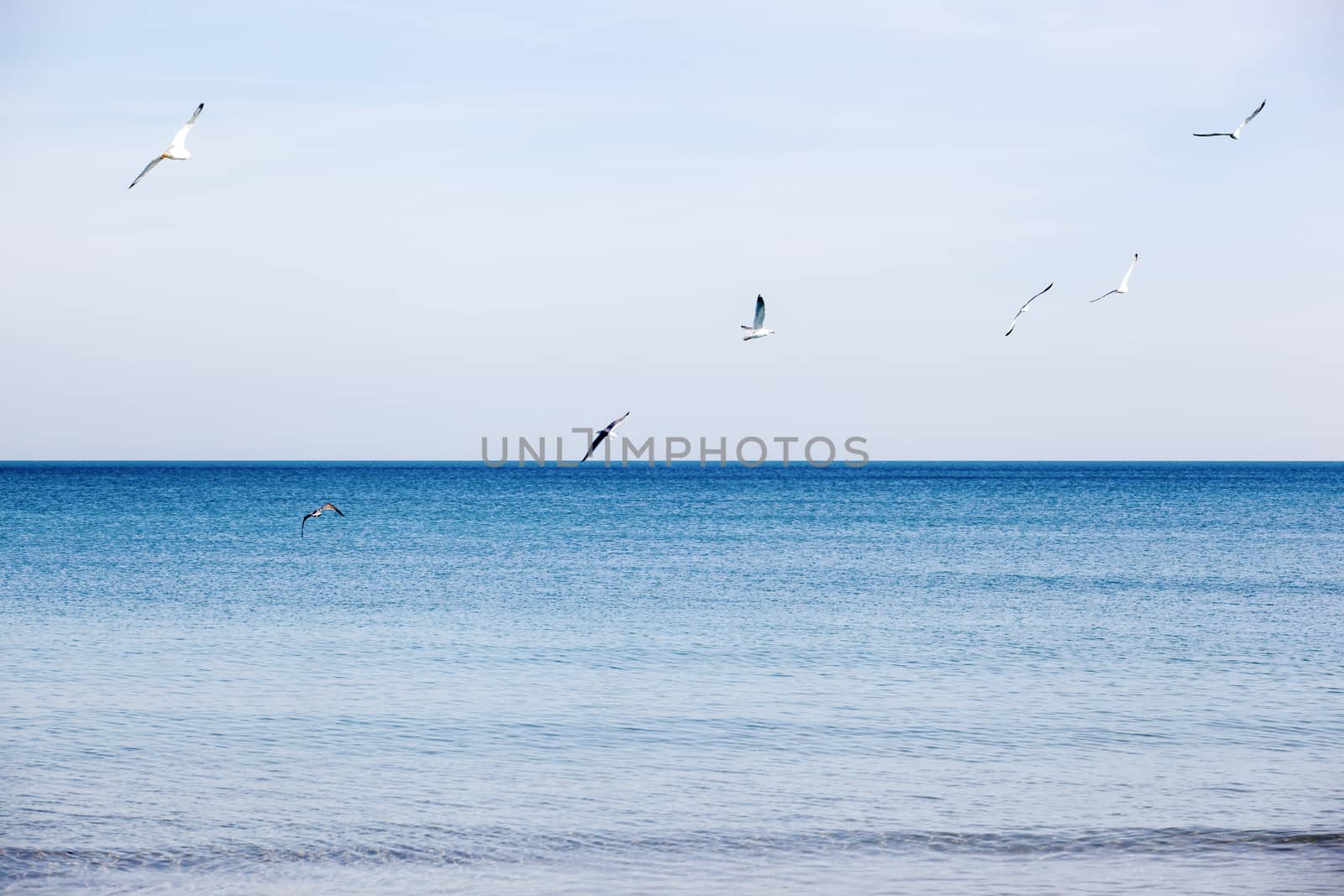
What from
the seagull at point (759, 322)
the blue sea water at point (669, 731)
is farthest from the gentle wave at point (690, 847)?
the seagull at point (759, 322)

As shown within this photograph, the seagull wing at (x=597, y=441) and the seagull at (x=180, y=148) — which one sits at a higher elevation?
the seagull at (x=180, y=148)

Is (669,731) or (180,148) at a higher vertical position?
(180,148)

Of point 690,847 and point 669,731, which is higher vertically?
point 669,731

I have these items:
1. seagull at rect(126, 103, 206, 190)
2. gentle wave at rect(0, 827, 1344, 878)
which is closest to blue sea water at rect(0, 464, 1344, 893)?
gentle wave at rect(0, 827, 1344, 878)

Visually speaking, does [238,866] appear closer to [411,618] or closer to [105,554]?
[411,618]

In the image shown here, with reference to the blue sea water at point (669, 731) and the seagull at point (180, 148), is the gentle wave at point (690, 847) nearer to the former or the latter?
the blue sea water at point (669, 731)

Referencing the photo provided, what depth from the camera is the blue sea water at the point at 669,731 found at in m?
12.9

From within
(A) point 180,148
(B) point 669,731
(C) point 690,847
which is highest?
(A) point 180,148

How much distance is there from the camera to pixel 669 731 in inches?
709

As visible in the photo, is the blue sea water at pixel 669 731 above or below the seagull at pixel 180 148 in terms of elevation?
below

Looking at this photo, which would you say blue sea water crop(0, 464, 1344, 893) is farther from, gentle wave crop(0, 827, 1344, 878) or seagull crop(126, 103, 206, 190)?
seagull crop(126, 103, 206, 190)

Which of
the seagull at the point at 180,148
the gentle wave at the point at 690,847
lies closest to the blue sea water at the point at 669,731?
the gentle wave at the point at 690,847

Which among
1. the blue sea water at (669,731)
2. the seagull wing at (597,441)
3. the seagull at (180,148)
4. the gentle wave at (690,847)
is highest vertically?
the seagull at (180,148)

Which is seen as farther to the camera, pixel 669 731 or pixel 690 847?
pixel 669 731
